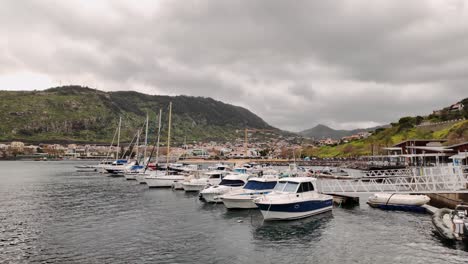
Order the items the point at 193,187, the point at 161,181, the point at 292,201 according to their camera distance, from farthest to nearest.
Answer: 1. the point at 161,181
2. the point at 193,187
3. the point at 292,201

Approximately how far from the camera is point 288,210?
31.4 meters

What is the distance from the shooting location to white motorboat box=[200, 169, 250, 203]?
43.7 meters

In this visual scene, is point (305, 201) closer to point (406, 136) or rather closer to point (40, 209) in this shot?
→ point (40, 209)

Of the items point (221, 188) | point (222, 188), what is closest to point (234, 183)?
point (222, 188)

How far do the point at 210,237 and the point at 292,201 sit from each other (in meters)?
9.28

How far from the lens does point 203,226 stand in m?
30.8

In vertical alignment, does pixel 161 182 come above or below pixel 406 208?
above

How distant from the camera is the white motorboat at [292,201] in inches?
1222

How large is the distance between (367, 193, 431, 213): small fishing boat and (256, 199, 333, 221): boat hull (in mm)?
9869

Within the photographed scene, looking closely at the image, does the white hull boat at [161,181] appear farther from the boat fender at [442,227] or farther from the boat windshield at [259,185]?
the boat fender at [442,227]

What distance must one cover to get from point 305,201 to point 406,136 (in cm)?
14158

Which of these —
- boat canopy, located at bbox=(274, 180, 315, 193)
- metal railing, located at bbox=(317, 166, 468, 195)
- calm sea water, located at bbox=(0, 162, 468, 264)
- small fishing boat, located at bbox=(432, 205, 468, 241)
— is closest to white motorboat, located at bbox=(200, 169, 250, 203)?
calm sea water, located at bbox=(0, 162, 468, 264)

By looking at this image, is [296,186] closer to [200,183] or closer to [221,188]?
[221,188]

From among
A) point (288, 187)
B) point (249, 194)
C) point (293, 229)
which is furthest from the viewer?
point (249, 194)
